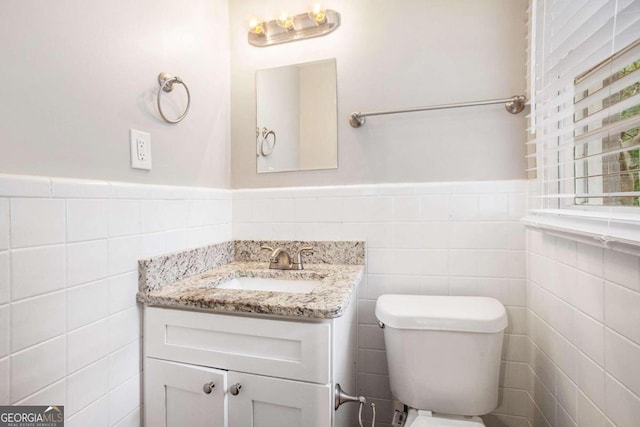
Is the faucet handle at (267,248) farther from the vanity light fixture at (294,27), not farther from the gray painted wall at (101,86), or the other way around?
the vanity light fixture at (294,27)

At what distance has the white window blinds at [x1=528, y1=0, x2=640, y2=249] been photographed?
0.65 metres

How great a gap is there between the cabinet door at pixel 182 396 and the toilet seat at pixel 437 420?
1.99ft

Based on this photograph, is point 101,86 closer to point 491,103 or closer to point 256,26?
point 256,26

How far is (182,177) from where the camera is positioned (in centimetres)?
115

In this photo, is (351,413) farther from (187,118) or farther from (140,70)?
(140,70)

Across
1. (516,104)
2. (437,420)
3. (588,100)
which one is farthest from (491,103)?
(437,420)

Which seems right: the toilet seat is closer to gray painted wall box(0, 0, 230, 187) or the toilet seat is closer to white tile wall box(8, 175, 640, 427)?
white tile wall box(8, 175, 640, 427)

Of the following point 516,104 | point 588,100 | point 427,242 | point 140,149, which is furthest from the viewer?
point 427,242

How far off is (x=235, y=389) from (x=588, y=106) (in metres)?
1.25

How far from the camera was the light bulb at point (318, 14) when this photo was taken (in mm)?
1332

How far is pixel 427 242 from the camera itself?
1.26 m

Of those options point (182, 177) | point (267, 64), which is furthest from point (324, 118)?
point (182, 177)

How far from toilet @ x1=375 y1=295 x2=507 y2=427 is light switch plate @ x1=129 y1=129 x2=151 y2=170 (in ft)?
3.12

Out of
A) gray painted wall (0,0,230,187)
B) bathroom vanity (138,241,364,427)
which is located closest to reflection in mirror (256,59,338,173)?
gray painted wall (0,0,230,187)
